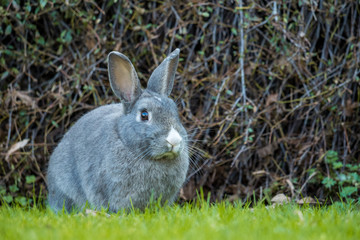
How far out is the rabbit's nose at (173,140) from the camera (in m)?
3.02

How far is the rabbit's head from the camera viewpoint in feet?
10.1

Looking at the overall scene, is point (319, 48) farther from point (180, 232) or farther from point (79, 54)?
point (180, 232)

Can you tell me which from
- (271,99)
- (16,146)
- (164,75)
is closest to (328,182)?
(271,99)

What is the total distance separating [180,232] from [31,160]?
2.75 m

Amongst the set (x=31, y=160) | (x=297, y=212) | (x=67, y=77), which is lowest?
(x=31, y=160)

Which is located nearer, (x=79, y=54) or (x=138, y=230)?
(x=138, y=230)

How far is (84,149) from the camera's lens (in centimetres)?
354

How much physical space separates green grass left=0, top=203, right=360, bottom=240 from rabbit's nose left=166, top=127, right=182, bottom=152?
1.32ft

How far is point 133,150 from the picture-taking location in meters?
3.23

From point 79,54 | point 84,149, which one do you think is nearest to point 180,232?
point 84,149

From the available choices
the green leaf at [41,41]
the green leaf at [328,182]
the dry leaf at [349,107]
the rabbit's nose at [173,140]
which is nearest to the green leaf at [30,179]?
the green leaf at [41,41]

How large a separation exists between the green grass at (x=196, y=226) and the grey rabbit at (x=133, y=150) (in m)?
0.42

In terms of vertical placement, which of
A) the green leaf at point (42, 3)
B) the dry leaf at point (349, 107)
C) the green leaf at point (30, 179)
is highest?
the green leaf at point (42, 3)

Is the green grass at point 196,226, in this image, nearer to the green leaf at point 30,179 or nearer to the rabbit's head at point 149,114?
the rabbit's head at point 149,114
